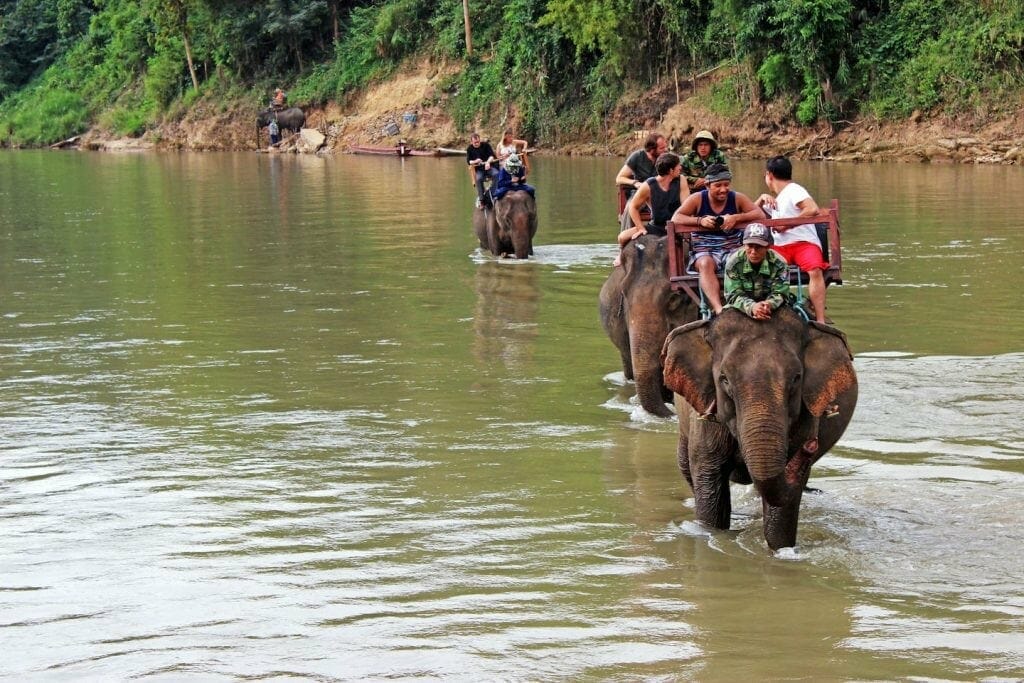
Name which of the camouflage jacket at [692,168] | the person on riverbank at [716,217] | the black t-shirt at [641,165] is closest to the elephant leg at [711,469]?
the person on riverbank at [716,217]

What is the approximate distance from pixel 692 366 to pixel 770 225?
1.53 metres

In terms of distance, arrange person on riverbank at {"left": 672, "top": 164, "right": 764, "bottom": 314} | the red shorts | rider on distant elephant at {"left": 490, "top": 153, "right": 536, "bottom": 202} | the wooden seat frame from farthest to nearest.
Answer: rider on distant elephant at {"left": 490, "top": 153, "right": 536, "bottom": 202} < the red shorts < person on riverbank at {"left": 672, "top": 164, "right": 764, "bottom": 314} < the wooden seat frame

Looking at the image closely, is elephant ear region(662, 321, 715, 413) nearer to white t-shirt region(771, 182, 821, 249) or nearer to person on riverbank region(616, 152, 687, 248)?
white t-shirt region(771, 182, 821, 249)

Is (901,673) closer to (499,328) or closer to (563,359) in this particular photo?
(563,359)

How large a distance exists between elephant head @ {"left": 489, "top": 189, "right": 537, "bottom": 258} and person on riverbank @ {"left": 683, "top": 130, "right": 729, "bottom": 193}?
723 centimetres

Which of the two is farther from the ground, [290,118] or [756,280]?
[290,118]

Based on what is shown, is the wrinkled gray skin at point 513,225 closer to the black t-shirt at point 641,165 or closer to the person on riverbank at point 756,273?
the black t-shirt at point 641,165

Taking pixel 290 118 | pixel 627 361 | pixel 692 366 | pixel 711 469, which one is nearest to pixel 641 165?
pixel 627 361

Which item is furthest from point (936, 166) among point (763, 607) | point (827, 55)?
point (763, 607)

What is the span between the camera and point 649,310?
30.3 feet

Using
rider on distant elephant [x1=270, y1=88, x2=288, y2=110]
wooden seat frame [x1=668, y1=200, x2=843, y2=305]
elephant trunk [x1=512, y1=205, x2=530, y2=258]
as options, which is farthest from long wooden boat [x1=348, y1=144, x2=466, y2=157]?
wooden seat frame [x1=668, y1=200, x2=843, y2=305]

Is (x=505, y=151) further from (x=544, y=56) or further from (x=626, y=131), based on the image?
(x=544, y=56)

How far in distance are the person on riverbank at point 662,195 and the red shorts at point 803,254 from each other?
1.63m

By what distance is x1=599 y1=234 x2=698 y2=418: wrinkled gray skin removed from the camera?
362 inches
